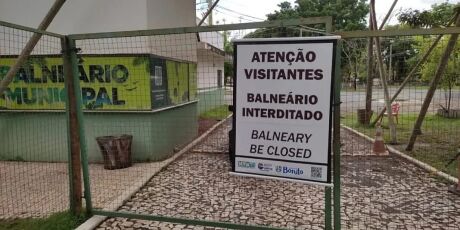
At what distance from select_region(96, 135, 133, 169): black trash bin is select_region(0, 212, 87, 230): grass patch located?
237cm

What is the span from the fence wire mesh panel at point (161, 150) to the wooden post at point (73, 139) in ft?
1.02

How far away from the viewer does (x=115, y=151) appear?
667 centimetres

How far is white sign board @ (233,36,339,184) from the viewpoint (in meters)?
2.95

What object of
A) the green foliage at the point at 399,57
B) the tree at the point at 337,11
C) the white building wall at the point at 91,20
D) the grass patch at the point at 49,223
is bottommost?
the grass patch at the point at 49,223

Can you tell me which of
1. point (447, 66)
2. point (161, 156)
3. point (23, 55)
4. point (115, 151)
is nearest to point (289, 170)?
point (23, 55)

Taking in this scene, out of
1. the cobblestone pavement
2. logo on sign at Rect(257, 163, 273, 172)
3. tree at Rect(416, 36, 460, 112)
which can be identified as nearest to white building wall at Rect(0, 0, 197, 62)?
the cobblestone pavement

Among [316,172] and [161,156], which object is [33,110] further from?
[316,172]

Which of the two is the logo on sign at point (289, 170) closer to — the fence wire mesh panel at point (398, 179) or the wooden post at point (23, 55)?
the fence wire mesh panel at point (398, 179)

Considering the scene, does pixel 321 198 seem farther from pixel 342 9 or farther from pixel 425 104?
pixel 342 9

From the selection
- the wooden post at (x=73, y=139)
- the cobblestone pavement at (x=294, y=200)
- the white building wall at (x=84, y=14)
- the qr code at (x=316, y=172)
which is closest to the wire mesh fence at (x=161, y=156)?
the cobblestone pavement at (x=294, y=200)

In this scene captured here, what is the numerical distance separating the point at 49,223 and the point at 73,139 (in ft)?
3.10

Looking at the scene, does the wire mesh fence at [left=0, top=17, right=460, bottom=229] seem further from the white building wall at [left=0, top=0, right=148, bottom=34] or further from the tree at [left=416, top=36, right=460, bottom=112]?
the tree at [left=416, top=36, right=460, bottom=112]

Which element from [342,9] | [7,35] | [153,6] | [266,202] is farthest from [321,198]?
[342,9]

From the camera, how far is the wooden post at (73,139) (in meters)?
4.06
